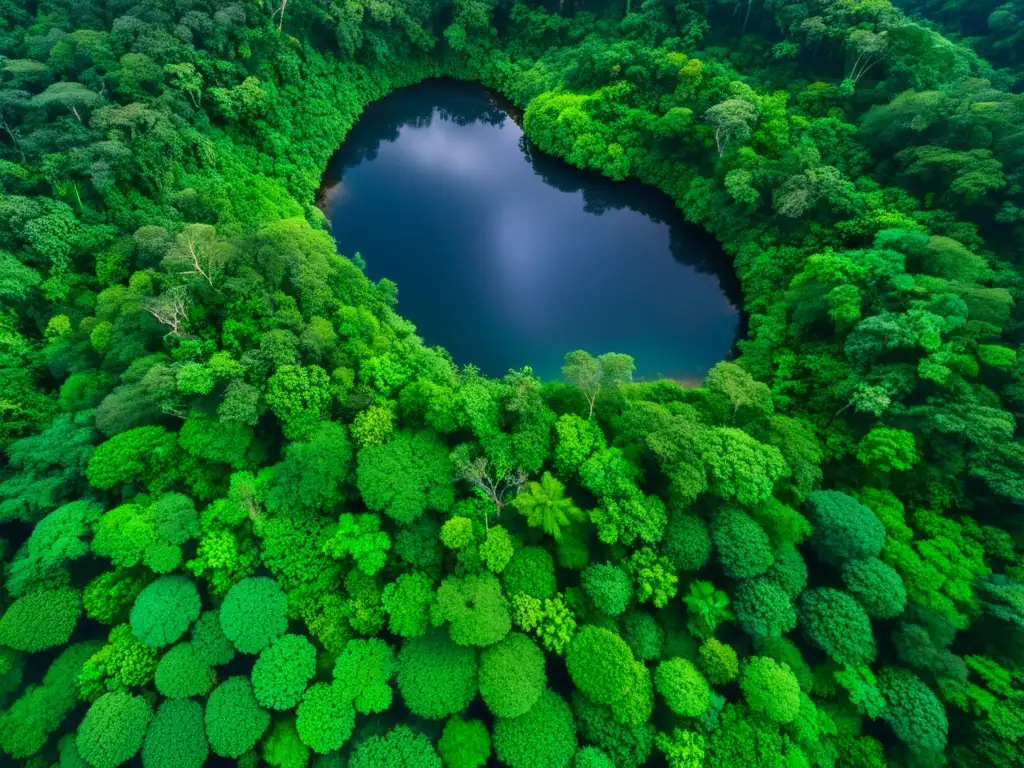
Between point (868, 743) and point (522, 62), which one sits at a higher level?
point (522, 62)

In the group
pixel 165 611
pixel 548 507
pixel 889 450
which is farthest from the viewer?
pixel 889 450

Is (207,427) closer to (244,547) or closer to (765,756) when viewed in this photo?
(244,547)

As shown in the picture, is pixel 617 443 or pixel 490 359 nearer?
pixel 617 443

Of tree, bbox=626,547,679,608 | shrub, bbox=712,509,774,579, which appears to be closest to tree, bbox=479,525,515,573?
tree, bbox=626,547,679,608

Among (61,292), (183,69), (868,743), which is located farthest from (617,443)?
(183,69)

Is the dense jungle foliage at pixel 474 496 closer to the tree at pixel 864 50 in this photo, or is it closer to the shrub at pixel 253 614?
the shrub at pixel 253 614

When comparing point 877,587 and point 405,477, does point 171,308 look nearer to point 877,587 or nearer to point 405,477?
point 405,477

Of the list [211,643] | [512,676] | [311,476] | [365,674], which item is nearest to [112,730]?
[211,643]
